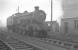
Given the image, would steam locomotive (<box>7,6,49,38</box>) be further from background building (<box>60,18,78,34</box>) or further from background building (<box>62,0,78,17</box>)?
background building (<box>62,0,78,17</box>)

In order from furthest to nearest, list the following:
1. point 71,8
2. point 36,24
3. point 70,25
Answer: point 71,8 < point 70,25 < point 36,24

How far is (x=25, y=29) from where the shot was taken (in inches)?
676

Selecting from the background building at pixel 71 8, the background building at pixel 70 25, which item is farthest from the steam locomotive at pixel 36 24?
the background building at pixel 71 8

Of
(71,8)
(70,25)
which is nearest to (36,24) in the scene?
(70,25)

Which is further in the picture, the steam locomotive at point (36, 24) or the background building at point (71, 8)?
the background building at point (71, 8)

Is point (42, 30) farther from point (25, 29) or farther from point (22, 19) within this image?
point (22, 19)

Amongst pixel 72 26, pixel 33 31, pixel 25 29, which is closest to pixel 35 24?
pixel 33 31

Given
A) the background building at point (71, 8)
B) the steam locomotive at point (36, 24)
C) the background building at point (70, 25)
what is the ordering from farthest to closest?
the background building at point (71, 8), the background building at point (70, 25), the steam locomotive at point (36, 24)

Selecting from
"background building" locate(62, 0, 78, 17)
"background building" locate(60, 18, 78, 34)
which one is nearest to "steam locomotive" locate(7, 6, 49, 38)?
"background building" locate(60, 18, 78, 34)

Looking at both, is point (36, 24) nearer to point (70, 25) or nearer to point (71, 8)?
point (70, 25)

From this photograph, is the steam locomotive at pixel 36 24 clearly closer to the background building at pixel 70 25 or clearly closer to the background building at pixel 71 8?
the background building at pixel 70 25

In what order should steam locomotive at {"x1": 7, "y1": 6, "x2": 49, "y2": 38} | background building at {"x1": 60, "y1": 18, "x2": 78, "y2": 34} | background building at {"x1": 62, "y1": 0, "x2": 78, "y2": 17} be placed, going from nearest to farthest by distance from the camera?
steam locomotive at {"x1": 7, "y1": 6, "x2": 49, "y2": 38}
background building at {"x1": 60, "y1": 18, "x2": 78, "y2": 34}
background building at {"x1": 62, "y1": 0, "x2": 78, "y2": 17}

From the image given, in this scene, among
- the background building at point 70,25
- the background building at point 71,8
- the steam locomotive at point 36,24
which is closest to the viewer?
the steam locomotive at point 36,24

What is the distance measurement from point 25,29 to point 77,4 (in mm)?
12987
